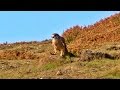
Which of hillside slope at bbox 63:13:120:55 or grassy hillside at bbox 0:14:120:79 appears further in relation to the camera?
hillside slope at bbox 63:13:120:55

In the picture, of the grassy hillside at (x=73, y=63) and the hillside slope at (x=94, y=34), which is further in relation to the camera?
the hillside slope at (x=94, y=34)

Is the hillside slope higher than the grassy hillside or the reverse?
higher

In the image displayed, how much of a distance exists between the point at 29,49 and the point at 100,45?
2889mm

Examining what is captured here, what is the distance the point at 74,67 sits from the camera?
10625 millimetres

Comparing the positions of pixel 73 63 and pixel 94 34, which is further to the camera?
pixel 94 34

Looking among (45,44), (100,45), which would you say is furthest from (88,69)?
(45,44)

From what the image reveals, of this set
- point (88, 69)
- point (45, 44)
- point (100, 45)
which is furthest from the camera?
point (45, 44)

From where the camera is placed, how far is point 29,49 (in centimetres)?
1622

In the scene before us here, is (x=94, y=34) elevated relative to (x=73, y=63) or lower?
elevated

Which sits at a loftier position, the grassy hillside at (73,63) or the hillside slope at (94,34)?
the hillside slope at (94,34)
